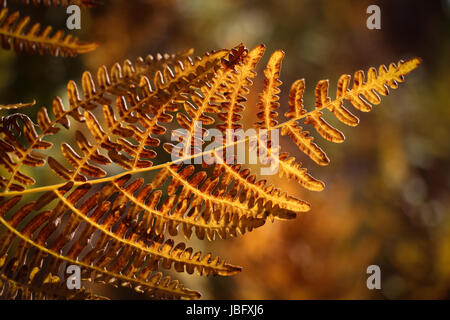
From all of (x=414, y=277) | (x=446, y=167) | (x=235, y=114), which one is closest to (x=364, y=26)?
(x=446, y=167)

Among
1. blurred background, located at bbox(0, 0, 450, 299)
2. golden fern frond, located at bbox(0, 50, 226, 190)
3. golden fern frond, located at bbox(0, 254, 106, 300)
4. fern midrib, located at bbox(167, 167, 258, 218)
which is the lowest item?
golden fern frond, located at bbox(0, 254, 106, 300)

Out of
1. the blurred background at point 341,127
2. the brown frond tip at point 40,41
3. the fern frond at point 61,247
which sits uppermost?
the blurred background at point 341,127

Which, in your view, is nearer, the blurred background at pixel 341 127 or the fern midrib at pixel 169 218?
the fern midrib at pixel 169 218

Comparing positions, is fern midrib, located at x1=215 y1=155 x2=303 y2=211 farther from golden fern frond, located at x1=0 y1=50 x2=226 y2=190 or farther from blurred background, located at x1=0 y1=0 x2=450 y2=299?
blurred background, located at x1=0 y1=0 x2=450 y2=299

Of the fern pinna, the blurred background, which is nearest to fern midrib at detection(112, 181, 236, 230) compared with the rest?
the fern pinna

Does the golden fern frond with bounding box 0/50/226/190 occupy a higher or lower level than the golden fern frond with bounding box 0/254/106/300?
higher

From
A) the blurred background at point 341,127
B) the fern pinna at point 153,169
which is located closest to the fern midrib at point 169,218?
the fern pinna at point 153,169

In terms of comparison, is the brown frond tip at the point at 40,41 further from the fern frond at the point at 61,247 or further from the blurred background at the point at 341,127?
the blurred background at the point at 341,127

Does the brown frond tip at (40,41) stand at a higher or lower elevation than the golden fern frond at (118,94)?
higher

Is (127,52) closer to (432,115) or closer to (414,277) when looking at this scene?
(414,277)
